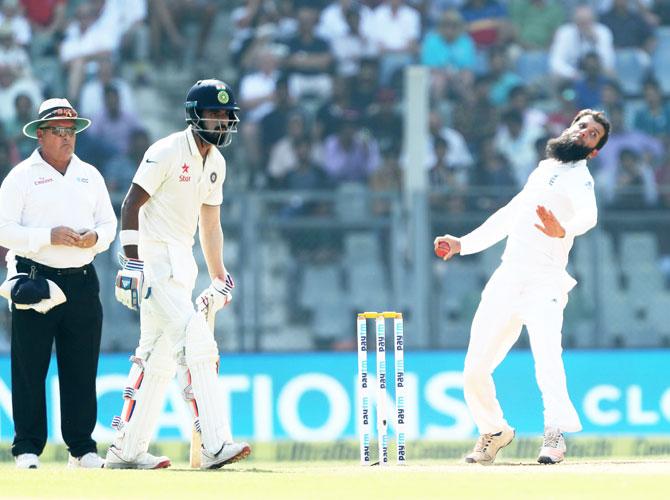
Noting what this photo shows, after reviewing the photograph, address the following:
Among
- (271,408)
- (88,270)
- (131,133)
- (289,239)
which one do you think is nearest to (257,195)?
(289,239)

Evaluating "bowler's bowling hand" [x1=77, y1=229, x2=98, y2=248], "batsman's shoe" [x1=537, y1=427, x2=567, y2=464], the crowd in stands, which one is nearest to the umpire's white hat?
"bowler's bowling hand" [x1=77, y1=229, x2=98, y2=248]

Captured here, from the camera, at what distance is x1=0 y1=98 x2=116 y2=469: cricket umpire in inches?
324

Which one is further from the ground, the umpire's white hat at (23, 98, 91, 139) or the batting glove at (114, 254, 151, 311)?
the umpire's white hat at (23, 98, 91, 139)

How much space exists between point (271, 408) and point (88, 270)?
14.6ft

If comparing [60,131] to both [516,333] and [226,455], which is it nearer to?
[226,455]

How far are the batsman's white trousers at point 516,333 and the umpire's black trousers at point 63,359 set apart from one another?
2130mm

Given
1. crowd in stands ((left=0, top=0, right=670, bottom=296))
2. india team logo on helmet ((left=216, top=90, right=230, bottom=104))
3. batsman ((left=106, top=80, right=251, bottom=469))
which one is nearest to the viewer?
batsman ((left=106, top=80, right=251, bottom=469))

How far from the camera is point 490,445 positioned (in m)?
8.72

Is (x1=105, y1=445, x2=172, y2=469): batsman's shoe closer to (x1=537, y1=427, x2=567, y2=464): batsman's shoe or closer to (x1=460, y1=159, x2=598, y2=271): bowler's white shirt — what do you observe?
(x1=537, y1=427, x2=567, y2=464): batsman's shoe

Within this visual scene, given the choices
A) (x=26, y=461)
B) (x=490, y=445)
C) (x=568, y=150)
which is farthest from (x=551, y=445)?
(x=26, y=461)

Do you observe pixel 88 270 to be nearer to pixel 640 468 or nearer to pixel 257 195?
pixel 640 468

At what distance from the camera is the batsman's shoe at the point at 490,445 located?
8703 millimetres

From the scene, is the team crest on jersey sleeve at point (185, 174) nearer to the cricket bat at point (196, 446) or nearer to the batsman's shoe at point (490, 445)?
the cricket bat at point (196, 446)

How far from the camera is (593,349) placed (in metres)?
13.0
